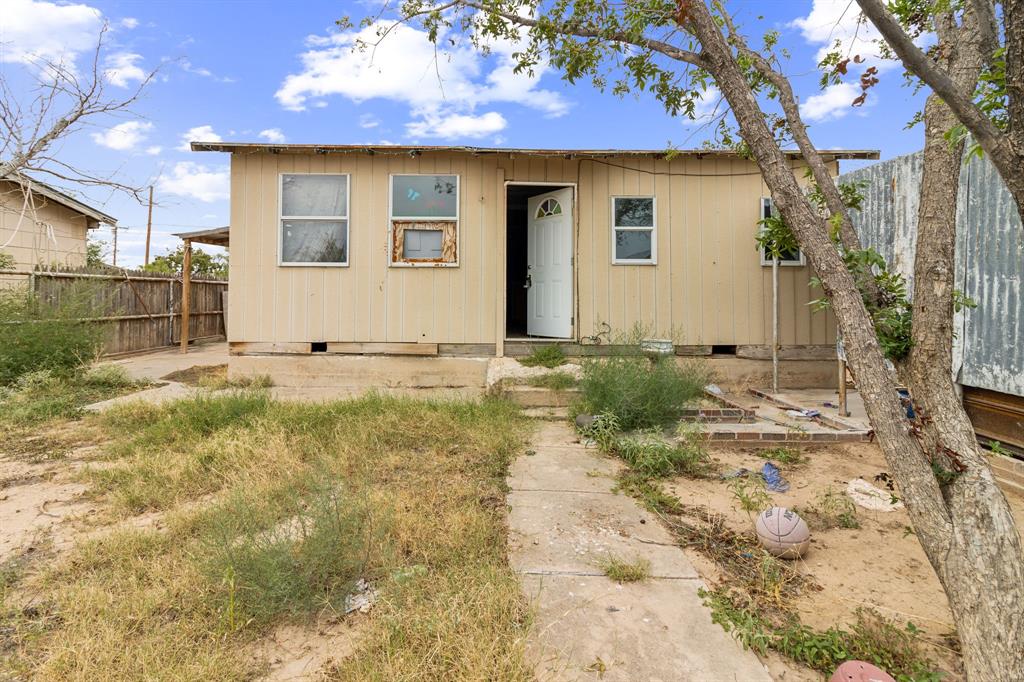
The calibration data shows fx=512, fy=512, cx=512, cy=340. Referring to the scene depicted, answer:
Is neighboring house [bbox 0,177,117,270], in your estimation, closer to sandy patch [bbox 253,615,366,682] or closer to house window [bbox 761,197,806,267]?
sandy patch [bbox 253,615,366,682]

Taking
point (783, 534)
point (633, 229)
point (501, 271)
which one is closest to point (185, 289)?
point (501, 271)

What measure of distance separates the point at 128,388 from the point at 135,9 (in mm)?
4837

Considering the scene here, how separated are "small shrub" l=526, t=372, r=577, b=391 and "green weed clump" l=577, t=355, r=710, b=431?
732mm

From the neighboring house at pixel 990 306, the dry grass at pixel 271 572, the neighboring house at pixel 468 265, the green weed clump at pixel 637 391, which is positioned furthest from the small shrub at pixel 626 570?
the neighboring house at pixel 468 265

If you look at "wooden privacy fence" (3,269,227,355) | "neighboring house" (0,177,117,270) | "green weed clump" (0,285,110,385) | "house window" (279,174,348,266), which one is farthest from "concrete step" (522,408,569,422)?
"neighboring house" (0,177,117,270)

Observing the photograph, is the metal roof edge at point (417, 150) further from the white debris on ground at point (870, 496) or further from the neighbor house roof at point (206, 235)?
the white debris on ground at point (870, 496)

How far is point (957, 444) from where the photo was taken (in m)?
1.86

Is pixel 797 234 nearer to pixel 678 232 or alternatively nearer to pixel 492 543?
pixel 492 543

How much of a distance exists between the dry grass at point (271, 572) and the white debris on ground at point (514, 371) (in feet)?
7.35

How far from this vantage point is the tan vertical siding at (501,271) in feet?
23.8

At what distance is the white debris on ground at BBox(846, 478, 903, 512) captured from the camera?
11.4 ft

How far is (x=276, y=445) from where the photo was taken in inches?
162

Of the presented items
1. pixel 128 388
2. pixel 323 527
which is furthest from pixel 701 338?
pixel 128 388

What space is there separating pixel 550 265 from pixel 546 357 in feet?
5.24
